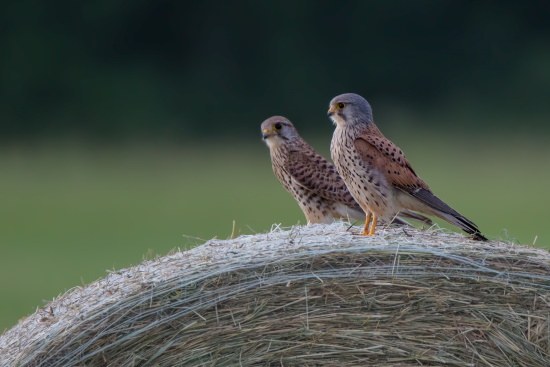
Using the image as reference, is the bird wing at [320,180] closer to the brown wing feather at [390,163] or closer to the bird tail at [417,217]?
the bird tail at [417,217]

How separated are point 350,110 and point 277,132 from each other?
132cm

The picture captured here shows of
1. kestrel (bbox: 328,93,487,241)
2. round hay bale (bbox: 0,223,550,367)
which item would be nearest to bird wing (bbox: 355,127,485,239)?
kestrel (bbox: 328,93,487,241)

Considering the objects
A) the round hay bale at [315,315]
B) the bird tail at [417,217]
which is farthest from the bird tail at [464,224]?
the bird tail at [417,217]

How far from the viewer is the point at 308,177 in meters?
5.95

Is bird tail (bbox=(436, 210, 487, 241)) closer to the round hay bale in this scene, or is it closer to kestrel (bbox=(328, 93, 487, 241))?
kestrel (bbox=(328, 93, 487, 241))

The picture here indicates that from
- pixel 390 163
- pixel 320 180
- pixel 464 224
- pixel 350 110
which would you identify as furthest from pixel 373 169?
pixel 320 180

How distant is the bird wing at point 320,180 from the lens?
19.5 feet

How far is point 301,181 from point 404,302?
232 cm

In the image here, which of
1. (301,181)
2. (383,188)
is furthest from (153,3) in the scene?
(383,188)

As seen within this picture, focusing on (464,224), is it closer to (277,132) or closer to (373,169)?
(373,169)

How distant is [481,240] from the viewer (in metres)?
4.25

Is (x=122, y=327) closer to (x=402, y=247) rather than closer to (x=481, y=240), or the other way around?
(x=402, y=247)

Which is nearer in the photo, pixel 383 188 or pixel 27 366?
pixel 27 366

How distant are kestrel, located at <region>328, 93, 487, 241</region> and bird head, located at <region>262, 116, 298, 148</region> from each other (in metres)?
1.25
